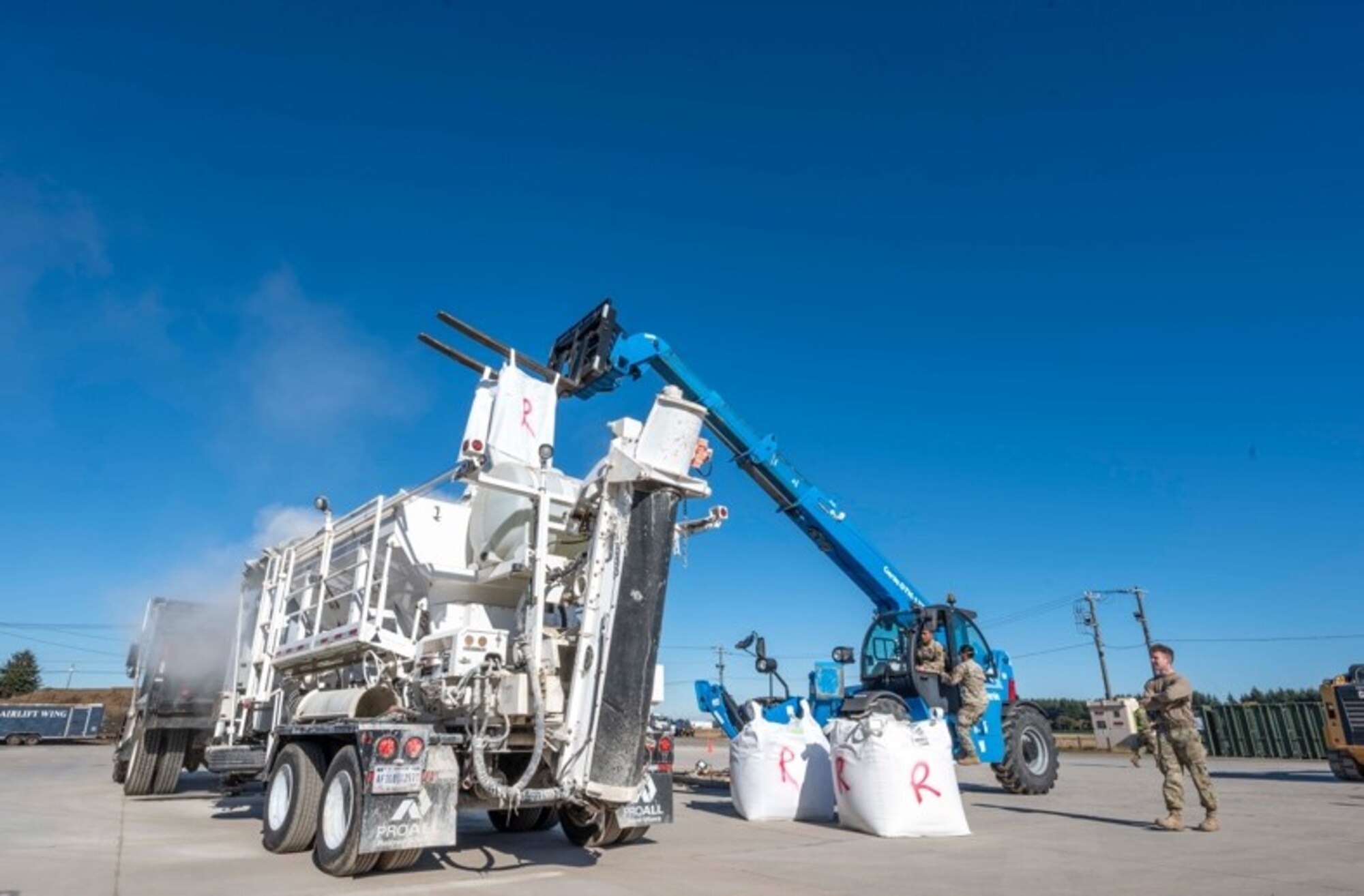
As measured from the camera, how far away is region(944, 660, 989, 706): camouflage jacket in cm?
1023

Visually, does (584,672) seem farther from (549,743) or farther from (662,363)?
(662,363)

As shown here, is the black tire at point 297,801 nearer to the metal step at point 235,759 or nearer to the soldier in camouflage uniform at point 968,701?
the metal step at point 235,759

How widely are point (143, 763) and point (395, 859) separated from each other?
8042 mm

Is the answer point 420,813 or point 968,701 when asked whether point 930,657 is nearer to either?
point 968,701

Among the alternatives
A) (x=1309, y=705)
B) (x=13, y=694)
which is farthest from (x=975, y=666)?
(x=13, y=694)

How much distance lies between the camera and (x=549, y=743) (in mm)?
5582

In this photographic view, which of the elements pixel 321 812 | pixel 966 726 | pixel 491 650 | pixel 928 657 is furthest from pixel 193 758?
pixel 966 726

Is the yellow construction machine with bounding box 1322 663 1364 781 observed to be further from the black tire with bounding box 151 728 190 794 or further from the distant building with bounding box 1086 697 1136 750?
the black tire with bounding box 151 728 190 794

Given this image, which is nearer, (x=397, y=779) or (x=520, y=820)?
(x=397, y=779)

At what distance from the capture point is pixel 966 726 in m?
10.1

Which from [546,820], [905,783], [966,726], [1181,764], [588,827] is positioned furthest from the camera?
[966,726]

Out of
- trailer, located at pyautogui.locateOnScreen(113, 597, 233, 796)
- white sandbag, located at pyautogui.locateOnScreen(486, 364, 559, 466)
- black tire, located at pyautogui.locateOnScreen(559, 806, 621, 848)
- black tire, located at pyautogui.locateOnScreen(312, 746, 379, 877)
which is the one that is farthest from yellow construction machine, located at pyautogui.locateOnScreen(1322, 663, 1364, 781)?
trailer, located at pyautogui.locateOnScreen(113, 597, 233, 796)

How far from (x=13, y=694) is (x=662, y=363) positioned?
6227 cm

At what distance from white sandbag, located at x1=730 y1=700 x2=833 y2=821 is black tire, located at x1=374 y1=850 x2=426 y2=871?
398cm
